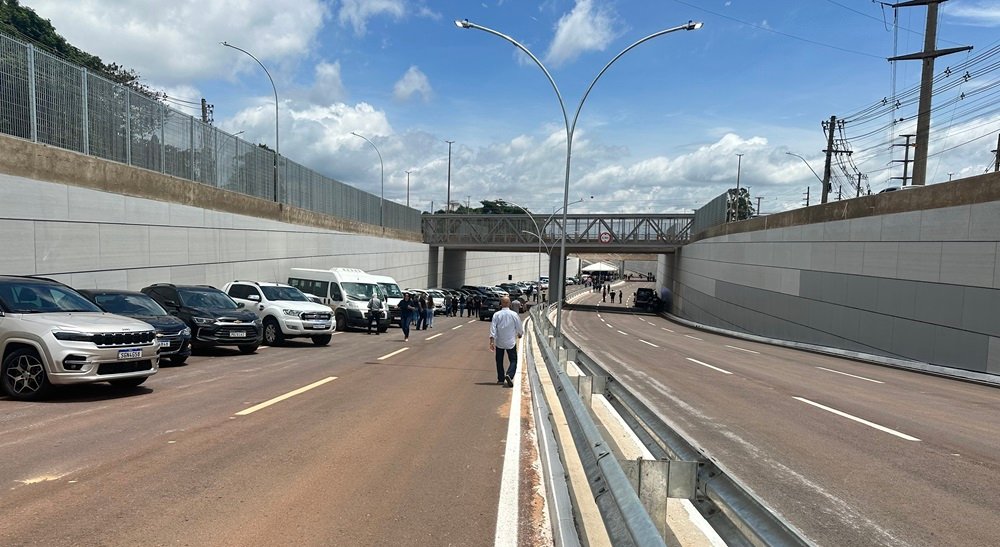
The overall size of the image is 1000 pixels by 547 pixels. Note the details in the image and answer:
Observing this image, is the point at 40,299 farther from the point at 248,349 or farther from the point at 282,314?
the point at 282,314

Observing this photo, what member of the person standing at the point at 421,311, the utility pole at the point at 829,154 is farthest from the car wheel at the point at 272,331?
the utility pole at the point at 829,154

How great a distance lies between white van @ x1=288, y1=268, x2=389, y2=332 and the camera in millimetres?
26062

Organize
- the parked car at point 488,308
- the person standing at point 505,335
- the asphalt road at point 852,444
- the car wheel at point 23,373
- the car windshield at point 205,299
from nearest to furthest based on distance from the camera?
the asphalt road at point 852,444 → the car wheel at point 23,373 → the person standing at point 505,335 → the car windshield at point 205,299 → the parked car at point 488,308

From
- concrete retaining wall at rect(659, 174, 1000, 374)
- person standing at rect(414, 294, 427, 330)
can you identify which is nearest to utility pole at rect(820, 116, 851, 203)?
concrete retaining wall at rect(659, 174, 1000, 374)

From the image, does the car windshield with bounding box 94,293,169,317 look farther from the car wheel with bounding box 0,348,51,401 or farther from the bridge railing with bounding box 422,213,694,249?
the bridge railing with bounding box 422,213,694,249

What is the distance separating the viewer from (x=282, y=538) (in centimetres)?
418

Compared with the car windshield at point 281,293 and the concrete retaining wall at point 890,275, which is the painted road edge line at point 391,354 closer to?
the car windshield at point 281,293

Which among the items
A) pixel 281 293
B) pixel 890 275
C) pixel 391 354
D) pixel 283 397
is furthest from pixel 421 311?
pixel 283 397

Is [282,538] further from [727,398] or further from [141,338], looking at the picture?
[727,398]

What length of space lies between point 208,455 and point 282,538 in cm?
240

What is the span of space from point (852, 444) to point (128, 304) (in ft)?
43.8

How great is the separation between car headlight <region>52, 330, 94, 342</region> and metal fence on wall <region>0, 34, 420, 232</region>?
904cm

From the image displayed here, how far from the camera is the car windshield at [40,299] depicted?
9.17 meters

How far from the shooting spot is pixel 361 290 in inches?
1079
